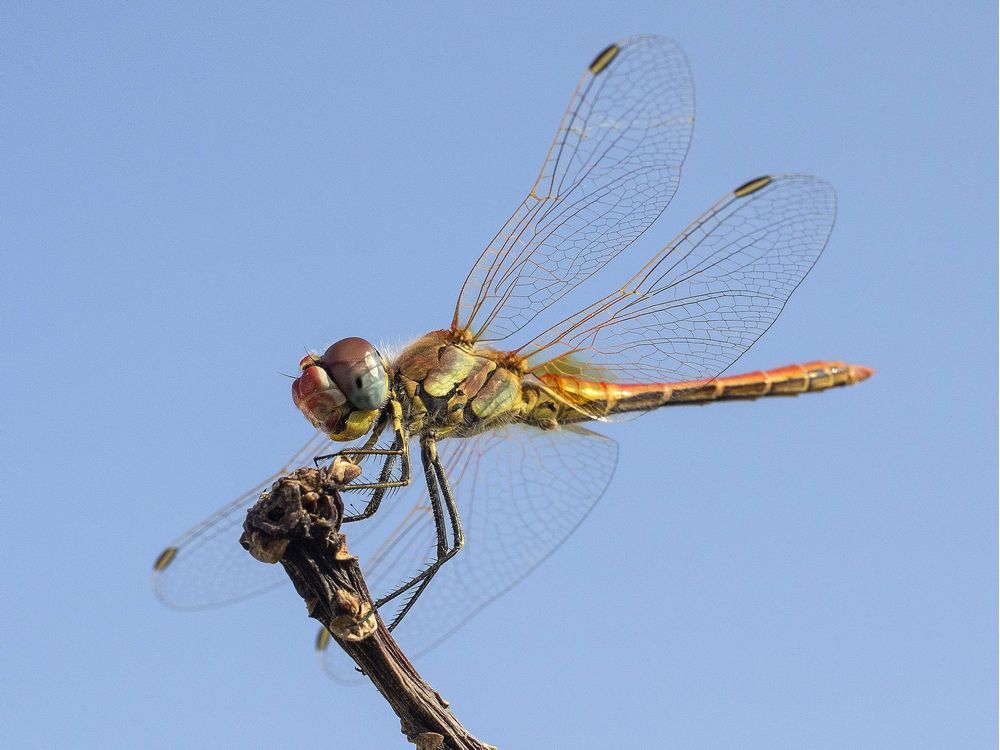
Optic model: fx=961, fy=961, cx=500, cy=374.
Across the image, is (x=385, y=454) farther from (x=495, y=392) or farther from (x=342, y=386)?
(x=495, y=392)

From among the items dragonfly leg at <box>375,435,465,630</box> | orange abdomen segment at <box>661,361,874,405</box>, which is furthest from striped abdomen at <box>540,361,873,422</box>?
dragonfly leg at <box>375,435,465,630</box>

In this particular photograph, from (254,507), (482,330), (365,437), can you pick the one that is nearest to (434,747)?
(254,507)

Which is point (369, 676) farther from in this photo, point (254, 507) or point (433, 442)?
point (433, 442)

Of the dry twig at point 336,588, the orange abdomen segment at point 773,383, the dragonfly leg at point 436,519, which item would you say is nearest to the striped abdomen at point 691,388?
the orange abdomen segment at point 773,383

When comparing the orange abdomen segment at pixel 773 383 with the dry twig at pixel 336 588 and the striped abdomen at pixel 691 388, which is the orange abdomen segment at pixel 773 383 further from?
the dry twig at pixel 336 588

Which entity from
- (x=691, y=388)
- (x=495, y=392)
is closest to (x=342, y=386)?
(x=495, y=392)

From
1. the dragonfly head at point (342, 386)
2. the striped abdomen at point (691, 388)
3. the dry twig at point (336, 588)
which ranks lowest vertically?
the dry twig at point (336, 588)
